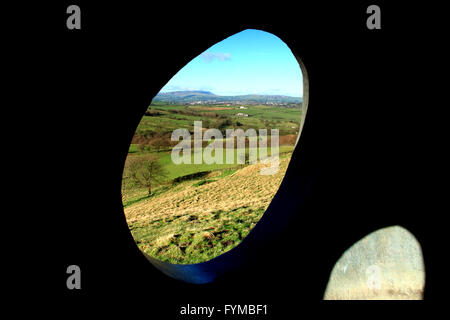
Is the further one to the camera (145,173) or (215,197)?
(145,173)

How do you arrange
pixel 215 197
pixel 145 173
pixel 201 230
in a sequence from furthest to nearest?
1. pixel 145 173
2. pixel 215 197
3. pixel 201 230

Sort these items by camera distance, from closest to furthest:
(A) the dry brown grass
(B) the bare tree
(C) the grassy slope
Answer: (C) the grassy slope < (A) the dry brown grass < (B) the bare tree

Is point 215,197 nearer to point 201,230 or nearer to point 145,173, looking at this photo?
point 201,230

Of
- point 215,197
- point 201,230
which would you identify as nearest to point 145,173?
point 215,197

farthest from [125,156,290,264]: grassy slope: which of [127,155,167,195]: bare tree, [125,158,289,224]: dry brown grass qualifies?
[127,155,167,195]: bare tree

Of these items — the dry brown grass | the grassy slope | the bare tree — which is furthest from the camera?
the bare tree

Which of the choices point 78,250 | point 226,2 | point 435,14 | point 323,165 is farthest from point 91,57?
point 435,14

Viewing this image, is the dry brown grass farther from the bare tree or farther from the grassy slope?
the bare tree

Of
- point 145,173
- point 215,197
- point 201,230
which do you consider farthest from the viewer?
point 145,173
